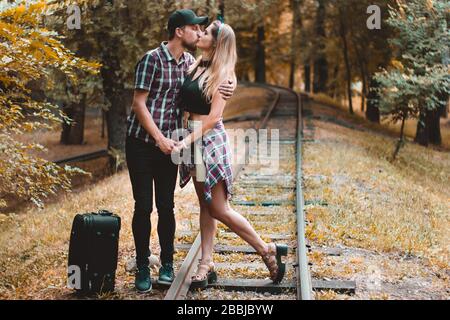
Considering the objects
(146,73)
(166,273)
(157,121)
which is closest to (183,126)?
(157,121)

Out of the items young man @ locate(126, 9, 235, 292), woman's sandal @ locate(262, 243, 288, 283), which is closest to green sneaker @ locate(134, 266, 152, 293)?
young man @ locate(126, 9, 235, 292)

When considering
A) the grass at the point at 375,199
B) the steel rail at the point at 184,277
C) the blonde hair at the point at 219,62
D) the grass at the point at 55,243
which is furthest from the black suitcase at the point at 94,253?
the grass at the point at 375,199

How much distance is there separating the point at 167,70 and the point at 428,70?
371 inches

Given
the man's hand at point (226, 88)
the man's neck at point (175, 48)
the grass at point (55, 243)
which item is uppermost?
the man's neck at point (175, 48)

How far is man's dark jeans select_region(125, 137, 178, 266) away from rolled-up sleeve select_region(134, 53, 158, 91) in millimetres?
470

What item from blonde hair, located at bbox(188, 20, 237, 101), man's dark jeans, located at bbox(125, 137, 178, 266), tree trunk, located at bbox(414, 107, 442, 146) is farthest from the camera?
tree trunk, located at bbox(414, 107, 442, 146)

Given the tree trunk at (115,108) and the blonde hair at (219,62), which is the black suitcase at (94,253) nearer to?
the blonde hair at (219,62)

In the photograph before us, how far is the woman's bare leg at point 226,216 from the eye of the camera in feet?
17.8

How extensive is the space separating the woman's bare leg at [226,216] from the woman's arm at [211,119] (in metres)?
0.46

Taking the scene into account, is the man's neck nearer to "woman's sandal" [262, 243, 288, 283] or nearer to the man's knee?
the man's knee

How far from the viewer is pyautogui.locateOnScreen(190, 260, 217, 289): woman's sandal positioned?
5.49 m

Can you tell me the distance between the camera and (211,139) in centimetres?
536

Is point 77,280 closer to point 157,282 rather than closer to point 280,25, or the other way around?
point 157,282
